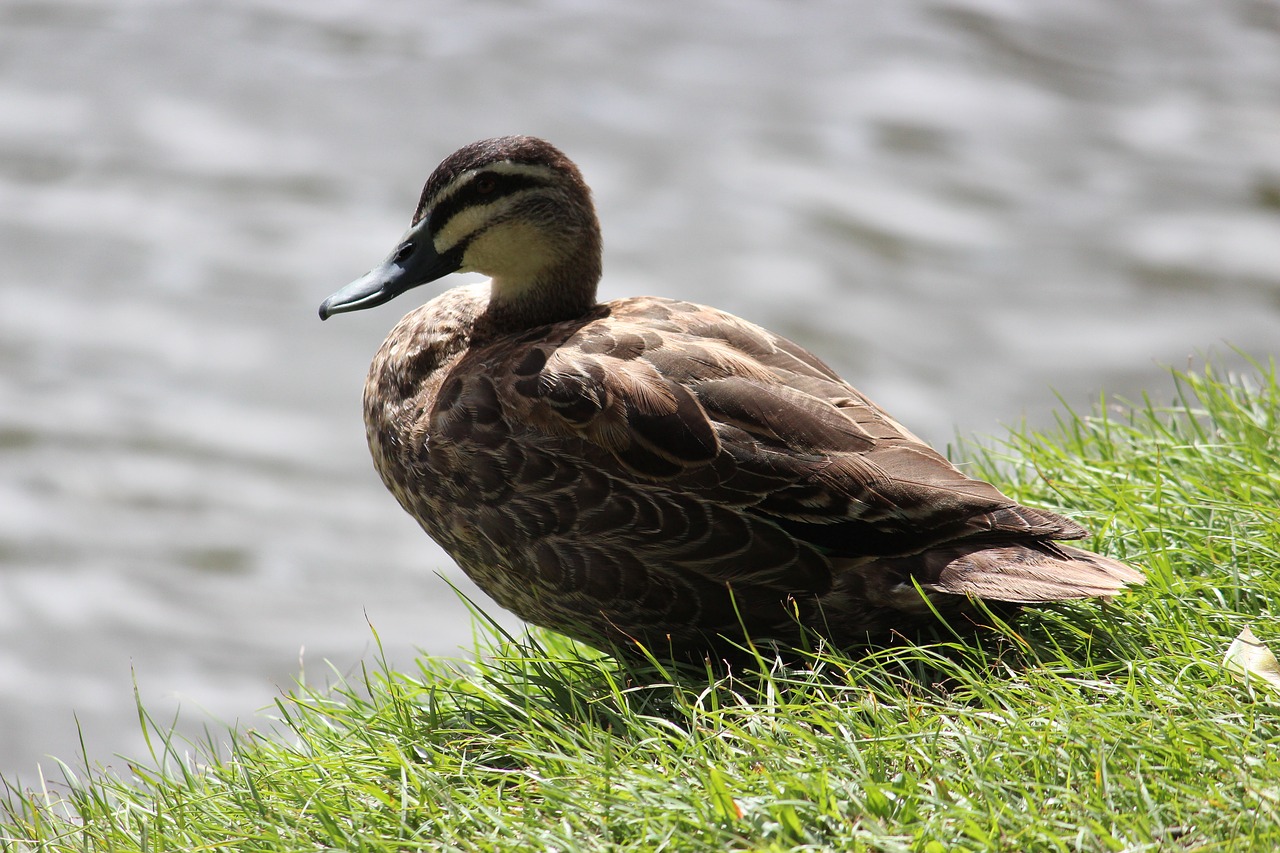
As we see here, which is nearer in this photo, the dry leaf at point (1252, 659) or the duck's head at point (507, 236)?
the dry leaf at point (1252, 659)

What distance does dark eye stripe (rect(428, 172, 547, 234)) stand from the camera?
4.11 metres

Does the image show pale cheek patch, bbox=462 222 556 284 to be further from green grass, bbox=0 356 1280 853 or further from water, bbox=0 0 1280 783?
water, bbox=0 0 1280 783

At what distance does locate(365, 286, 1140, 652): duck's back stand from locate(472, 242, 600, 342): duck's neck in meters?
0.44

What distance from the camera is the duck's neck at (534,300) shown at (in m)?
4.25

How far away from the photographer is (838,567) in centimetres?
351

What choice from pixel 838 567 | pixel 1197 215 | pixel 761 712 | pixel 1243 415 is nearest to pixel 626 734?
pixel 761 712

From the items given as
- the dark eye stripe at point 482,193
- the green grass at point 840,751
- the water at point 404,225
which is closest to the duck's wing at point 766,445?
the green grass at point 840,751

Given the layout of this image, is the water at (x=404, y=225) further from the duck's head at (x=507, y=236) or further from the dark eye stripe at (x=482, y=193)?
the dark eye stripe at (x=482, y=193)

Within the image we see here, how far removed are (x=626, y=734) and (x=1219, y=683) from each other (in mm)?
1388

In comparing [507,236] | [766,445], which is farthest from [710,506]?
[507,236]

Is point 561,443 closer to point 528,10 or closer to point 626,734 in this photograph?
point 626,734

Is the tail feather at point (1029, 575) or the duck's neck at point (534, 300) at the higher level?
the duck's neck at point (534, 300)

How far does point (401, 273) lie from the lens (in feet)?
14.0

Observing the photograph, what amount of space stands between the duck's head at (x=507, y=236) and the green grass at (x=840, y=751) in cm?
115
